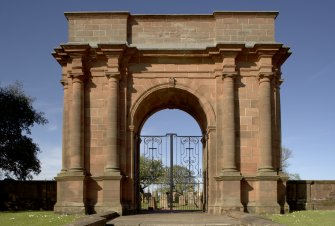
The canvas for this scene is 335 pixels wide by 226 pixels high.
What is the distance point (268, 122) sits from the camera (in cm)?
1753

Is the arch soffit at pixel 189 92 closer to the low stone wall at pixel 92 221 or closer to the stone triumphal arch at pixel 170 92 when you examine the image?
the stone triumphal arch at pixel 170 92

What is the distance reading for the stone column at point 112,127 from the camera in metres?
17.4

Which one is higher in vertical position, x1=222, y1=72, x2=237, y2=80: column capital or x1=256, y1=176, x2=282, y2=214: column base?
x1=222, y1=72, x2=237, y2=80: column capital

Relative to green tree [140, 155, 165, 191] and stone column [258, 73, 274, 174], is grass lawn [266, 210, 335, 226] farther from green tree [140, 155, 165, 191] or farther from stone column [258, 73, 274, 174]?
green tree [140, 155, 165, 191]

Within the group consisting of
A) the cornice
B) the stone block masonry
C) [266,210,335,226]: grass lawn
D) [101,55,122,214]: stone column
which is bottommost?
[266,210,335,226]: grass lawn

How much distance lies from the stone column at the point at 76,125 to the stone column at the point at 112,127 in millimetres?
970

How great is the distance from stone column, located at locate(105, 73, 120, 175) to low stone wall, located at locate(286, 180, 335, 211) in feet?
23.3

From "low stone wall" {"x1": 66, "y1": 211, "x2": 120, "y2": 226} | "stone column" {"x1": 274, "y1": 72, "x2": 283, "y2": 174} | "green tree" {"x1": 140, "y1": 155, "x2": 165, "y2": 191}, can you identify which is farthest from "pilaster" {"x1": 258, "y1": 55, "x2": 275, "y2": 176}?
"low stone wall" {"x1": 66, "y1": 211, "x2": 120, "y2": 226}

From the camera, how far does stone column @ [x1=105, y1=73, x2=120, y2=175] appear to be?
57.1ft

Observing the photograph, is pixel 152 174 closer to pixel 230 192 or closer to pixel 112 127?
pixel 112 127

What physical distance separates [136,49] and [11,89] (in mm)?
11948

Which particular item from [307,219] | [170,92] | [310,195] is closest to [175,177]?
[170,92]

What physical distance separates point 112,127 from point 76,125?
1270mm

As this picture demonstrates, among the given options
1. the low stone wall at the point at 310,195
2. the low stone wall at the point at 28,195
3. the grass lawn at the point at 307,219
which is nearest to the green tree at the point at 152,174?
the low stone wall at the point at 28,195
